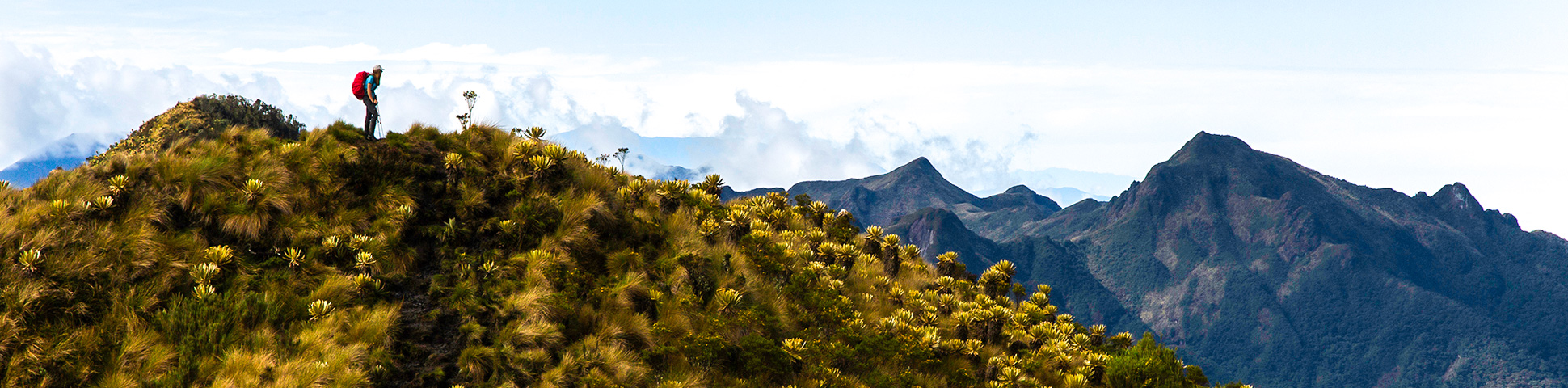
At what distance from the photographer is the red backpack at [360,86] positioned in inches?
698

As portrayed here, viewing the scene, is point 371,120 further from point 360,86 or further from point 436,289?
point 436,289

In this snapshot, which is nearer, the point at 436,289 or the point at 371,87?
the point at 436,289

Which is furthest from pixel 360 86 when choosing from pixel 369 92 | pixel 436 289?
pixel 436 289

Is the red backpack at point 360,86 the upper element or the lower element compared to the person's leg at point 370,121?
upper

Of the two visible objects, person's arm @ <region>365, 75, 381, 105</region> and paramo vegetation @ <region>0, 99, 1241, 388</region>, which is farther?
person's arm @ <region>365, 75, 381, 105</region>

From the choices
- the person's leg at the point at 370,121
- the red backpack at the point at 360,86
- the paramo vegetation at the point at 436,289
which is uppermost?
the red backpack at the point at 360,86

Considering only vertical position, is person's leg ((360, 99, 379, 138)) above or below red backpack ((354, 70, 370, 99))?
below

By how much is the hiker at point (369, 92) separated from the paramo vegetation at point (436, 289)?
0.43 meters

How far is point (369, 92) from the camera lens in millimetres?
17812

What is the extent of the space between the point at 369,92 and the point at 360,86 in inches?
8.6

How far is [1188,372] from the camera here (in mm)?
20859

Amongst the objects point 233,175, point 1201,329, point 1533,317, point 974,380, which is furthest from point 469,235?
point 1533,317

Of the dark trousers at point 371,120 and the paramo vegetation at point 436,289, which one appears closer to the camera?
the paramo vegetation at point 436,289

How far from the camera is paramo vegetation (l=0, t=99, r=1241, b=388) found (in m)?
12.9
